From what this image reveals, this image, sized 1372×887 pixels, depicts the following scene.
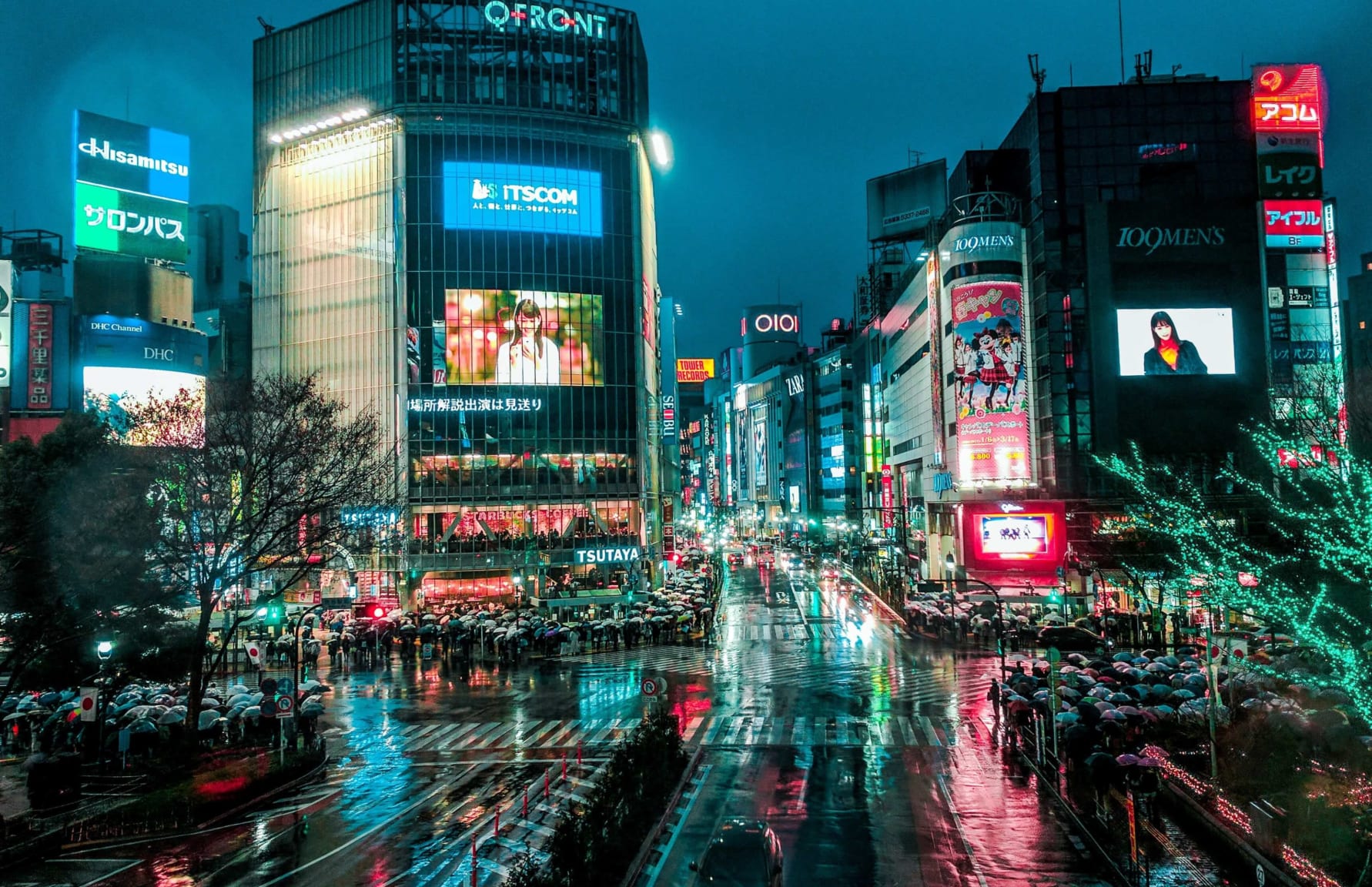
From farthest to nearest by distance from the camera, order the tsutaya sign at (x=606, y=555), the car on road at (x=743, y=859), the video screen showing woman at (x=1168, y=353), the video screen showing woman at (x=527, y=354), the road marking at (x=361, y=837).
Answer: the video screen showing woman at (x=527, y=354) → the tsutaya sign at (x=606, y=555) → the video screen showing woman at (x=1168, y=353) → the road marking at (x=361, y=837) → the car on road at (x=743, y=859)

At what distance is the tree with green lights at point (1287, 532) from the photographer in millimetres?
27078

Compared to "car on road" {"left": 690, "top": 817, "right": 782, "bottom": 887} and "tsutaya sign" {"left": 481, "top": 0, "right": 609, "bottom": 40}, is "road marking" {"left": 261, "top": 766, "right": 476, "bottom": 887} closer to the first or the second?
"car on road" {"left": 690, "top": 817, "right": 782, "bottom": 887}

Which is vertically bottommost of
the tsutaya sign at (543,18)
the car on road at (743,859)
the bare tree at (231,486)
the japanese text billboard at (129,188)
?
the car on road at (743,859)

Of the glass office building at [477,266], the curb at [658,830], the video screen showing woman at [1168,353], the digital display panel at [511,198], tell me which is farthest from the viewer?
the digital display panel at [511,198]

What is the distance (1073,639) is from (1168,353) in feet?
109

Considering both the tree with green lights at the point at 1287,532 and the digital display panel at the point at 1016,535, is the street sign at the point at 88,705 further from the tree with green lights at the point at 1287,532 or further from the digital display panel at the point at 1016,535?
the digital display panel at the point at 1016,535

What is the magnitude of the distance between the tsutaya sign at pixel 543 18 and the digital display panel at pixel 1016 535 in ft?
164

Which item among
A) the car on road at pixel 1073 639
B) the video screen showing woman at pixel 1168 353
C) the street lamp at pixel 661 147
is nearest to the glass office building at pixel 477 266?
the street lamp at pixel 661 147

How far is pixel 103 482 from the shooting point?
2889 centimetres

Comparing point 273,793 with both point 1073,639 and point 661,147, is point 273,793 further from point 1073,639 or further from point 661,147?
point 661,147

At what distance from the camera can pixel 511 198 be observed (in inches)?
3071

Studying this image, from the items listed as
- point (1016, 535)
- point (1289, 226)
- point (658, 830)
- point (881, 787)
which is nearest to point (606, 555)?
point (1016, 535)

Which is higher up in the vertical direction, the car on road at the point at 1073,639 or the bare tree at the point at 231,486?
the bare tree at the point at 231,486

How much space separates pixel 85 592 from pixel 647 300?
65.9 metres
